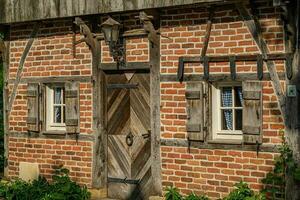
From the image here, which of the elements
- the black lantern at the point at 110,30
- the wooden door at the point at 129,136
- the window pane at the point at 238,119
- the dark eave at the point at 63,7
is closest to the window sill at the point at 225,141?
the window pane at the point at 238,119

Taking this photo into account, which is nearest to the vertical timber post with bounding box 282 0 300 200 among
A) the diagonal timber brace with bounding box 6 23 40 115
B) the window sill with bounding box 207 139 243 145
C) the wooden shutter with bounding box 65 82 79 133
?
the window sill with bounding box 207 139 243 145

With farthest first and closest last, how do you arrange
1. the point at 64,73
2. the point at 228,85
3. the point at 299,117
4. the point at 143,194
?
the point at 64,73
the point at 143,194
the point at 228,85
the point at 299,117

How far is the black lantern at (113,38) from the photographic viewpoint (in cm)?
985

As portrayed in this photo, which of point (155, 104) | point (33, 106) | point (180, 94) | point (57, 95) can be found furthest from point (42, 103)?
point (180, 94)

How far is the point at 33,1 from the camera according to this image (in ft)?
37.5

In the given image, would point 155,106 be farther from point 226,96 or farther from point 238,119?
point 238,119

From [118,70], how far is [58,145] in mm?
1959

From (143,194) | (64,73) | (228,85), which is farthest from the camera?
(64,73)

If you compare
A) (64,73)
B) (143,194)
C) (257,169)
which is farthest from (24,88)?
(257,169)

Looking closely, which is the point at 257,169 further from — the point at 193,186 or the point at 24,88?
the point at 24,88

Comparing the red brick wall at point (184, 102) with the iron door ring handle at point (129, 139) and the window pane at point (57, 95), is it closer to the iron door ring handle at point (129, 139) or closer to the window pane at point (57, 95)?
the iron door ring handle at point (129, 139)

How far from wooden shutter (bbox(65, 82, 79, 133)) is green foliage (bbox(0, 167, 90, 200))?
820 millimetres

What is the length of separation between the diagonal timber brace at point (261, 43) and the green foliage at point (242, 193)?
121cm

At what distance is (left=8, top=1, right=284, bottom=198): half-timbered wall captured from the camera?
8656mm
